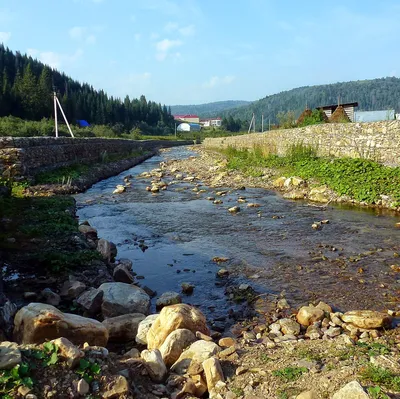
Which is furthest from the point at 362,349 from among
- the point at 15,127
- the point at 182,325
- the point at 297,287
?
the point at 15,127

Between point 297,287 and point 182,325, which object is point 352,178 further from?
point 182,325

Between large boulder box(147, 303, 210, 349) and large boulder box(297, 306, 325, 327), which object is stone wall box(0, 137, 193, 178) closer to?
large boulder box(147, 303, 210, 349)

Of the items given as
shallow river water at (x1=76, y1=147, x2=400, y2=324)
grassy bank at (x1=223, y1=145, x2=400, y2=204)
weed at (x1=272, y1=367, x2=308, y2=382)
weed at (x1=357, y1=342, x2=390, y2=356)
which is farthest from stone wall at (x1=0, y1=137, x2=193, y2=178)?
weed at (x1=357, y1=342, x2=390, y2=356)

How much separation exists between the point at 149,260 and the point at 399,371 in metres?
5.49

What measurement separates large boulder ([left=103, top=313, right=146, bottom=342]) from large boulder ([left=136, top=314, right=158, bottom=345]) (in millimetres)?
160

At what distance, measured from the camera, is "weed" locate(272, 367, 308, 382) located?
3258 mm

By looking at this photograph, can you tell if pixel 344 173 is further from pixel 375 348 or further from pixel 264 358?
pixel 264 358

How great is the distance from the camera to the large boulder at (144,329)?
4.42 meters

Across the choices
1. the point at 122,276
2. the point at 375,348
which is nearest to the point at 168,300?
the point at 122,276

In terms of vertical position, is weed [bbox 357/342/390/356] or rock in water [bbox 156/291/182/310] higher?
weed [bbox 357/342/390/356]

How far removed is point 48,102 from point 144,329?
67.2 meters

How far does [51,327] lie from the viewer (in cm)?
368

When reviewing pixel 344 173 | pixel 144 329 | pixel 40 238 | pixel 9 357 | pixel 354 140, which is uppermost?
pixel 354 140

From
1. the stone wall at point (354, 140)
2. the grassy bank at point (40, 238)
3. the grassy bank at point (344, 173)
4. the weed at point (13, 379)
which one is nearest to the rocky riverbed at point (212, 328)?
the weed at point (13, 379)
